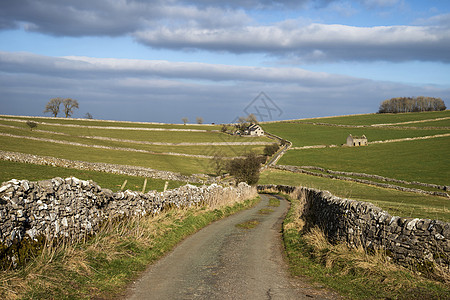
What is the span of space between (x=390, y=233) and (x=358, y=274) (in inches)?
63.6

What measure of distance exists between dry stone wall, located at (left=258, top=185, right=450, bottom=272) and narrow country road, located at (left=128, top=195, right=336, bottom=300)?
250 cm

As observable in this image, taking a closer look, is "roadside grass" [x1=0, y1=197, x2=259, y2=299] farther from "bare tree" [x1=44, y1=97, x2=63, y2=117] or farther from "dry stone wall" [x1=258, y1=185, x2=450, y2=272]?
"bare tree" [x1=44, y1=97, x2=63, y2=117]

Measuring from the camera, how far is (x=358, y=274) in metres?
9.70

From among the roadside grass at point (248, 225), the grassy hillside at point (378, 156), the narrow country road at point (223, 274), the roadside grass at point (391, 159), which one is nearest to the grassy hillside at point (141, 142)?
the grassy hillside at point (378, 156)

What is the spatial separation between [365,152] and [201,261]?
89099mm

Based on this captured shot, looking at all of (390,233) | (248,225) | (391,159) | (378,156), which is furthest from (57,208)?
(378,156)

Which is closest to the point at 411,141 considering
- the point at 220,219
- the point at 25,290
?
the point at 220,219

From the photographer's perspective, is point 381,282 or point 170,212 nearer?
point 381,282

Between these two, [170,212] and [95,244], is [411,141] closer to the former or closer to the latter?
[170,212]

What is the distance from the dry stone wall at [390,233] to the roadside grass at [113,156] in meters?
48.7

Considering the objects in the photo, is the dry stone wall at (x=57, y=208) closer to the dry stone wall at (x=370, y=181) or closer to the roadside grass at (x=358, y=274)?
the roadside grass at (x=358, y=274)

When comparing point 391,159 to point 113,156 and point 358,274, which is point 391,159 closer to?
point 113,156

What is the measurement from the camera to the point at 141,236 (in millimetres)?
13445

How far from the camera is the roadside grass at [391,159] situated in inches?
2434
